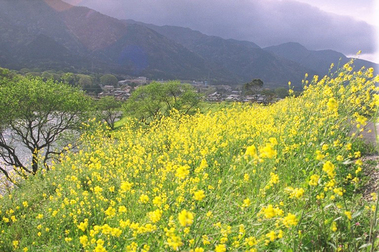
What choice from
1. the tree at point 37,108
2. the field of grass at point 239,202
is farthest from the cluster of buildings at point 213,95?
the field of grass at point 239,202

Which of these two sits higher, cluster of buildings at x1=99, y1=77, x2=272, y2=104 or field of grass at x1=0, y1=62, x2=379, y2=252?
cluster of buildings at x1=99, y1=77, x2=272, y2=104

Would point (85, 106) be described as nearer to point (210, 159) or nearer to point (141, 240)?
point (210, 159)

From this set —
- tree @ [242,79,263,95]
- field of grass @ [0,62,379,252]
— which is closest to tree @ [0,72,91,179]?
field of grass @ [0,62,379,252]

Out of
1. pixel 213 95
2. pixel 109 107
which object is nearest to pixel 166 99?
pixel 109 107

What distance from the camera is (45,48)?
184m

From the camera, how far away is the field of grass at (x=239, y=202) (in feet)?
6.34

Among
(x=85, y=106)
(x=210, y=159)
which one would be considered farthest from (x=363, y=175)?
(x=85, y=106)

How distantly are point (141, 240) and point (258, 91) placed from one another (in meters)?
60.6

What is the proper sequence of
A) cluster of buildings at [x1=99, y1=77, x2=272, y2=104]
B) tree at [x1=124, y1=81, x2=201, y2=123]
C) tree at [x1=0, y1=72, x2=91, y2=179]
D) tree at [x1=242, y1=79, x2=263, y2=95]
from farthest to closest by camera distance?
tree at [x1=242, y1=79, x2=263, y2=95], cluster of buildings at [x1=99, y1=77, x2=272, y2=104], tree at [x1=124, y1=81, x2=201, y2=123], tree at [x1=0, y1=72, x2=91, y2=179]

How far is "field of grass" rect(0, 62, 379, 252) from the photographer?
76.1 inches

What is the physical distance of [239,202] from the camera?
2.77 metres

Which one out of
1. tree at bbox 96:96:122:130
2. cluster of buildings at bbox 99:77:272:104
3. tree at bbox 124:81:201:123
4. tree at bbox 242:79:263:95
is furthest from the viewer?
tree at bbox 242:79:263:95

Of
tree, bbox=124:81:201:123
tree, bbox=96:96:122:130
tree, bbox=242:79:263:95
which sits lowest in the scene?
tree, bbox=124:81:201:123

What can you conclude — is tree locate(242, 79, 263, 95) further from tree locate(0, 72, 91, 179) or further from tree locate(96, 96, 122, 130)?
tree locate(0, 72, 91, 179)
